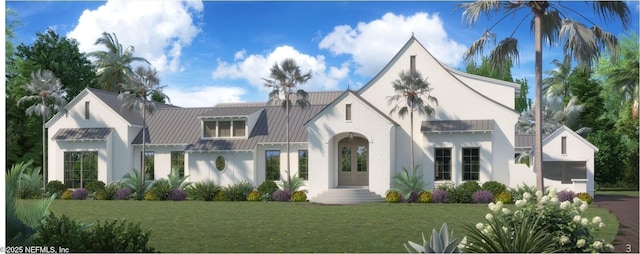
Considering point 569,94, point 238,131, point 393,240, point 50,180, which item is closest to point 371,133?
point 238,131

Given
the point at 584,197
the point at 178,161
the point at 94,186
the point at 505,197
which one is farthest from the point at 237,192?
the point at 584,197

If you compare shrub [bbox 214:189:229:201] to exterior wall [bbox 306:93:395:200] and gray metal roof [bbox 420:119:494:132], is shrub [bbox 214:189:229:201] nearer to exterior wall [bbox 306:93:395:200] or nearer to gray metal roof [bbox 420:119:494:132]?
exterior wall [bbox 306:93:395:200]

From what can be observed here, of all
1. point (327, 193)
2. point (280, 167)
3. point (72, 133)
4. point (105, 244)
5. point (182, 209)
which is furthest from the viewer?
point (72, 133)

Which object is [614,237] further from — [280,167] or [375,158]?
[280,167]

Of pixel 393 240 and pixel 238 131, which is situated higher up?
pixel 238 131

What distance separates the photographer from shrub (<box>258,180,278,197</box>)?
98.8 ft

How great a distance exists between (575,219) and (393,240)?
548cm

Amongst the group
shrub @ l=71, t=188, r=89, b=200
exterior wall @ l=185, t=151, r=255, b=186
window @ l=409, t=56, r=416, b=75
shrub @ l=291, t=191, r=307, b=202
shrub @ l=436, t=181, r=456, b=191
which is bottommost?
shrub @ l=71, t=188, r=89, b=200

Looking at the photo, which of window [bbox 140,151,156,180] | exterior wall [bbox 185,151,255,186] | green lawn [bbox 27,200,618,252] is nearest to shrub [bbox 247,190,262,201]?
exterior wall [bbox 185,151,255,186]

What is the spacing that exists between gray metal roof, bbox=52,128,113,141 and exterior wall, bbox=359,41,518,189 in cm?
1422

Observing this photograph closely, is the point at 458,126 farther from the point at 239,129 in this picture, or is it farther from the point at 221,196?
the point at 221,196

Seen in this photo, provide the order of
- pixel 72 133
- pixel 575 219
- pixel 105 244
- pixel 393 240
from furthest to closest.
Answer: pixel 72 133, pixel 393 240, pixel 105 244, pixel 575 219

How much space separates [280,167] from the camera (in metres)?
32.8

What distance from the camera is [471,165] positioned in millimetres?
30141
